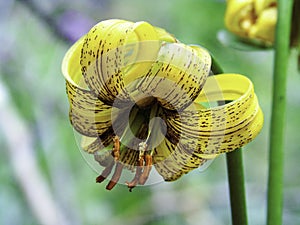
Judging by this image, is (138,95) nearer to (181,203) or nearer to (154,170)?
(154,170)

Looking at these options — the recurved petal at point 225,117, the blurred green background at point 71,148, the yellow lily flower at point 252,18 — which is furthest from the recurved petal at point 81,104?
the blurred green background at point 71,148

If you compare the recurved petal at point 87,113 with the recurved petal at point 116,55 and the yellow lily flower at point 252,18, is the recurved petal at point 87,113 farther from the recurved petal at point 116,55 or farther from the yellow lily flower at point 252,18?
the yellow lily flower at point 252,18

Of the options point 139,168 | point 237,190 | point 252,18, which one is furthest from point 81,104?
point 252,18

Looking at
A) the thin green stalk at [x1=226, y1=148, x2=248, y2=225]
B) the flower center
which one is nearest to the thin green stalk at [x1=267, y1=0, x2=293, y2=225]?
the thin green stalk at [x1=226, y1=148, x2=248, y2=225]

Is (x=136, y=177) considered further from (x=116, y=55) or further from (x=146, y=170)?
(x=116, y=55)

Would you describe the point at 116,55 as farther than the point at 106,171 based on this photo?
No

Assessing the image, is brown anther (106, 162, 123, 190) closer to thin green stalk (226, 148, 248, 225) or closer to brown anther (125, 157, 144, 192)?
brown anther (125, 157, 144, 192)

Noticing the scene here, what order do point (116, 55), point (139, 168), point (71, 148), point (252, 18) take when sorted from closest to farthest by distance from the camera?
point (116, 55), point (139, 168), point (252, 18), point (71, 148)
